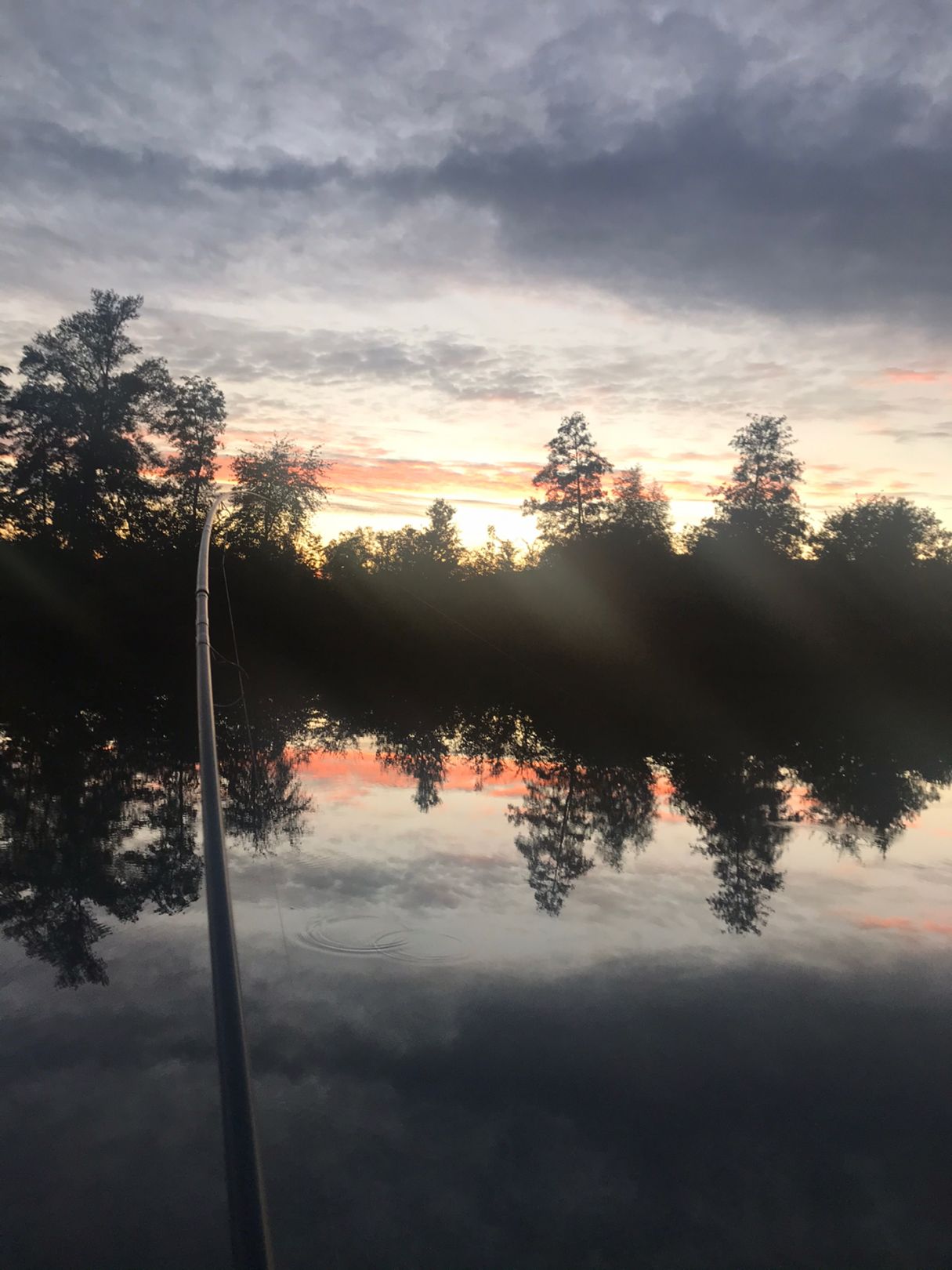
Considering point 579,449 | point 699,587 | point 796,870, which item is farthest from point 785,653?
point 796,870

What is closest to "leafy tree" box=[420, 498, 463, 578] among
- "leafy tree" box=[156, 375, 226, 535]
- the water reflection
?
"leafy tree" box=[156, 375, 226, 535]

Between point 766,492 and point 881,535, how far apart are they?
16.1 metres

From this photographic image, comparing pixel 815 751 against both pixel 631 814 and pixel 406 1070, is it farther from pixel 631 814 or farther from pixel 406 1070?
pixel 406 1070

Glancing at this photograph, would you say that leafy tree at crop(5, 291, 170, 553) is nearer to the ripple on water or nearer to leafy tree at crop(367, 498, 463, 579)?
leafy tree at crop(367, 498, 463, 579)

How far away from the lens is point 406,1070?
6383 mm

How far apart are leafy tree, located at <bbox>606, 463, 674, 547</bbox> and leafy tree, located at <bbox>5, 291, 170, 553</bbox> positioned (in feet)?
101

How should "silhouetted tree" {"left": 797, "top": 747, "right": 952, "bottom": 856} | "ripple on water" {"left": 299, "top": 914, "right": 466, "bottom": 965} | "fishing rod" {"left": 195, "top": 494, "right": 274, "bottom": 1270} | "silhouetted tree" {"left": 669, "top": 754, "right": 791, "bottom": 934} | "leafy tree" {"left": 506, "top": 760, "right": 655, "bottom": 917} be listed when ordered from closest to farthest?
"fishing rod" {"left": 195, "top": 494, "right": 274, "bottom": 1270} < "ripple on water" {"left": 299, "top": 914, "right": 466, "bottom": 965} < "silhouetted tree" {"left": 669, "top": 754, "right": 791, "bottom": 934} < "leafy tree" {"left": 506, "top": 760, "right": 655, "bottom": 917} < "silhouetted tree" {"left": 797, "top": 747, "right": 952, "bottom": 856}

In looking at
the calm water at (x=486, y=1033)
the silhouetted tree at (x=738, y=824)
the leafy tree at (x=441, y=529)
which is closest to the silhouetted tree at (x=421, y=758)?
the calm water at (x=486, y=1033)

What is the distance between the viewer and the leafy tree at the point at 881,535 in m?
55.4

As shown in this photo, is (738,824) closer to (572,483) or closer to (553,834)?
(553,834)

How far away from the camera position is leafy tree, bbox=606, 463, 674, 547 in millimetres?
52500

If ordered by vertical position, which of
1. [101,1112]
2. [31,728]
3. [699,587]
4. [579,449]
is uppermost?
[579,449]

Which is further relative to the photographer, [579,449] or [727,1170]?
[579,449]

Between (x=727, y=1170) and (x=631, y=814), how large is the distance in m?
9.55
